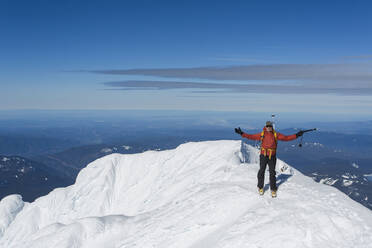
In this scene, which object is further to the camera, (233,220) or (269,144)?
(269,144)

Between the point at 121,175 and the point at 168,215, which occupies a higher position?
the point at 168,215

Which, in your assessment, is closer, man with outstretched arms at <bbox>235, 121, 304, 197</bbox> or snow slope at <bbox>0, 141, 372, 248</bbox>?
snow slope at <bbox>0, 141, 372, 248</bbox>

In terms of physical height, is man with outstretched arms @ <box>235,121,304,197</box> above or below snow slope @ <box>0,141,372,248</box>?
above

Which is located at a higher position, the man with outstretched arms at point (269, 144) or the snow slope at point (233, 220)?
the man with outstretched arms at point (269, 144)

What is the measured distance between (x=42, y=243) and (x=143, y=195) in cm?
3345

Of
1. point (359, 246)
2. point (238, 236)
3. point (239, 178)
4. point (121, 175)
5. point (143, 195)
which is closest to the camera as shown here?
point (359, 246)

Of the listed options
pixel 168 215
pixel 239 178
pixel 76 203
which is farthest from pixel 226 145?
pixel 76 203

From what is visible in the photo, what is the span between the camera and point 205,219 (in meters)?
18.9

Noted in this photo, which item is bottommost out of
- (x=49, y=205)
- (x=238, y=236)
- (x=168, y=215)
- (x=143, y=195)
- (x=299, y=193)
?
(x=49, y=205)

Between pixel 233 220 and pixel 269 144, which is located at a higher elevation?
pixel 269 144

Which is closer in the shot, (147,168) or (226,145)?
(226,145)

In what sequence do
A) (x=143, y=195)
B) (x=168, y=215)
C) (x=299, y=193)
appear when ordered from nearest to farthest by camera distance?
(x=299, y=193) → (x=168, y=215) → (x=143, y=195)

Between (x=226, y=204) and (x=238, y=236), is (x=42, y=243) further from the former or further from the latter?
(x=238, y=236)

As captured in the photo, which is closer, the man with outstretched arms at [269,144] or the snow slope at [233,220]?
the snow slope at [233,220]
